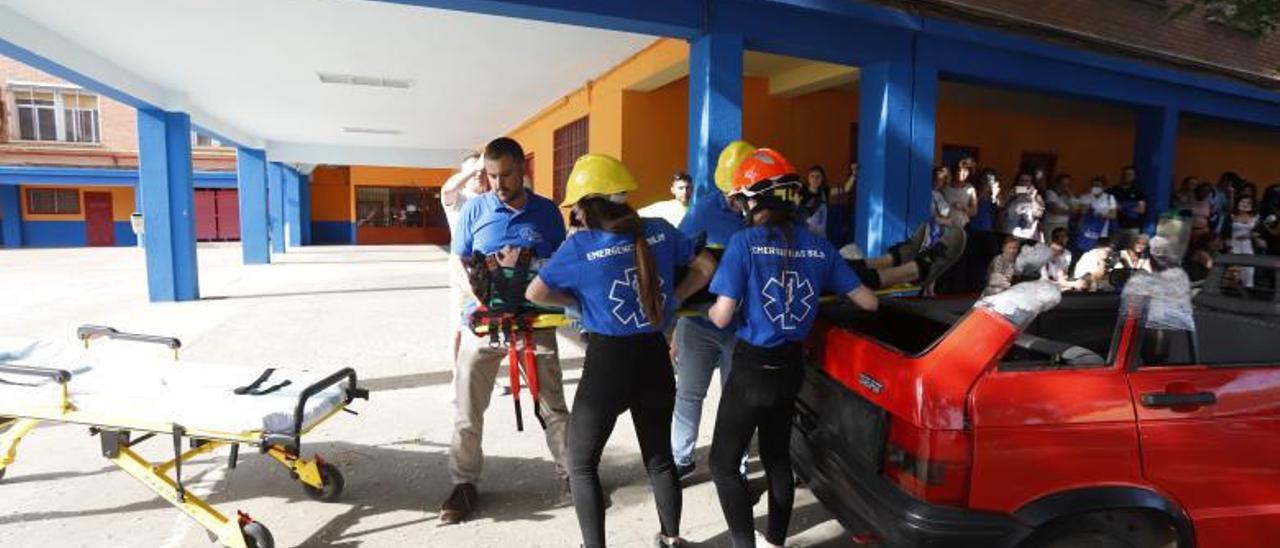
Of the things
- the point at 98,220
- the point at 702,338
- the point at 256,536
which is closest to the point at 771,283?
the point at 702,338

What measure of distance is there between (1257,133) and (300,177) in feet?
84.7

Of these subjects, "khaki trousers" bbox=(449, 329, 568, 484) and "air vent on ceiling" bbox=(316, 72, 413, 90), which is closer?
"khaki trousers" bbox=(449, 329, 568, 484)

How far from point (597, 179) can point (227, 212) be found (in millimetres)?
29105

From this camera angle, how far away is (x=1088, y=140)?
37.4 feet

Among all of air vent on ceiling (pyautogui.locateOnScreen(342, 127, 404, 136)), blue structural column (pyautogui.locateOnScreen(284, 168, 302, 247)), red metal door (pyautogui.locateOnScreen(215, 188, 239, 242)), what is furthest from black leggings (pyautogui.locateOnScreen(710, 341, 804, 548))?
red metal door (pyautogui.locateOnScreen(215, 188, 239, 242))

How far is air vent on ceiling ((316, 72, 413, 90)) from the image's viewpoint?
9.27 m

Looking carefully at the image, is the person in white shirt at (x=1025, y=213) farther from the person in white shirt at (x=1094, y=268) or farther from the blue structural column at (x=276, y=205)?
the blue structural column at (x=276, y=205)

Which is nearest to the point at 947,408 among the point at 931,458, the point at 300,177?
the point at 931,458

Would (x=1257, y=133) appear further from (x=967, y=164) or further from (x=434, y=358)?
(x=434, y=358)

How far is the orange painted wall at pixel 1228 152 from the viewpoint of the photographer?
470 inches

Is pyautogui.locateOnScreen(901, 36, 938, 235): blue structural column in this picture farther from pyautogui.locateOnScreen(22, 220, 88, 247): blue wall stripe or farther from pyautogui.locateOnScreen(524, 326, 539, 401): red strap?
pyautogui.locateOnScreen(22, 220, 88, 247): blue wall stripe

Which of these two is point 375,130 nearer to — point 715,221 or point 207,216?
point 715,221

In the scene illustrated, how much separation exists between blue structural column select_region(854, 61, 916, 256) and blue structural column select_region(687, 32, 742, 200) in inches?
58.7

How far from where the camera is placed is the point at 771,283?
2.43 m
